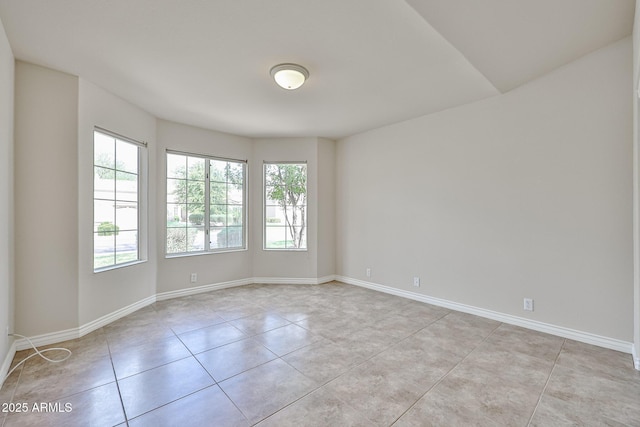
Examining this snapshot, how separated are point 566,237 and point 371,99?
2507mm

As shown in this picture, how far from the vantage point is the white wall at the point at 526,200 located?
259cm

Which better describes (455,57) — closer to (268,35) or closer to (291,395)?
(268,35)

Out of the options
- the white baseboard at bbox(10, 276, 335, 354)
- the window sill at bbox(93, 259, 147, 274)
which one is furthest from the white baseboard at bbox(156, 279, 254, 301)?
the window sill at bbox(93, 259, 147, 274)

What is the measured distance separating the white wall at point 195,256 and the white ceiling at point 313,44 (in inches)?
30.9

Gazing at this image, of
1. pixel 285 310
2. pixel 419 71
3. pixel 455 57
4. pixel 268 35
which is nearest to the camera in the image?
pixel 268 35

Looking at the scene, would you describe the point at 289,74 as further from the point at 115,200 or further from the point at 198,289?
the point at 198,289

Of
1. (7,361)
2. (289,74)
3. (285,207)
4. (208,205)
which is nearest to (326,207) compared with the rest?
(285,207)

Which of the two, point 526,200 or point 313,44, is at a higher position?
point 313,44

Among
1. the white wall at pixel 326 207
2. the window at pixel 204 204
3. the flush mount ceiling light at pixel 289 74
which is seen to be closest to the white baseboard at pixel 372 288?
the white wall at pixel 326 207

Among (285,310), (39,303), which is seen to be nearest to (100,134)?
(39,303)

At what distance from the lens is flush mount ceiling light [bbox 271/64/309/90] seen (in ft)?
8.44

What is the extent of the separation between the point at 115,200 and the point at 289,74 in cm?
256

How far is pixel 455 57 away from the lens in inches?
99.0

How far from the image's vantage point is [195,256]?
4.39 meters
